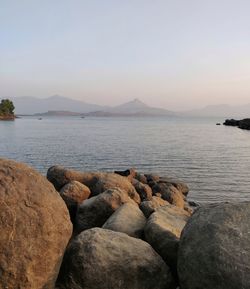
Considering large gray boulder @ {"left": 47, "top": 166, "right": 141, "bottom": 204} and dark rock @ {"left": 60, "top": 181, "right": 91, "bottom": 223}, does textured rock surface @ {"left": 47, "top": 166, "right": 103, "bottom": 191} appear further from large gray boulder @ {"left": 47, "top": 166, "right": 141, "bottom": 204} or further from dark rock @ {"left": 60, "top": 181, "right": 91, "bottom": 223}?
dark rock @ {"left": 60, "top": 181, "right": 91, "bottom": 223}

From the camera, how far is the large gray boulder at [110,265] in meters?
→ 8.08

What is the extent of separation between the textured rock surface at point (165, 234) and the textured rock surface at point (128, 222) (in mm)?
445

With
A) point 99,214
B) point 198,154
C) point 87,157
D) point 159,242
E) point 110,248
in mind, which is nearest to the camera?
point 110,248

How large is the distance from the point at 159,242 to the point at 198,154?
145 ft

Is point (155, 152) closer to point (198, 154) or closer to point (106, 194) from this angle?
point (198, 154)

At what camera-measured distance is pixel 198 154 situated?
5275 cm

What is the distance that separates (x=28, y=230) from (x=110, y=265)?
1.88 meters

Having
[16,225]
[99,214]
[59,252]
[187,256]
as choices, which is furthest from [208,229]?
[99,214]

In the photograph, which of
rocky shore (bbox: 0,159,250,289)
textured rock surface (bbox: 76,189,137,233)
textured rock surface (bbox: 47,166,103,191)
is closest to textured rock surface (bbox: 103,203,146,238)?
rocky shore (bbox: 0,159,250,289)

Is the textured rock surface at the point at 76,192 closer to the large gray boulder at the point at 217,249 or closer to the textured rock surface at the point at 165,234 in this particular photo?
the textured rock surface at the point at 165,234

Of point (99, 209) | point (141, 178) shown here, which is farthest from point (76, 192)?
point (141, 178)

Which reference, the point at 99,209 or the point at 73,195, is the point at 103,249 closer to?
the point at 99,209

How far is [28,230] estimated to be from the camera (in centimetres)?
740

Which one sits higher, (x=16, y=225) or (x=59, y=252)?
(x=16, y=225)
